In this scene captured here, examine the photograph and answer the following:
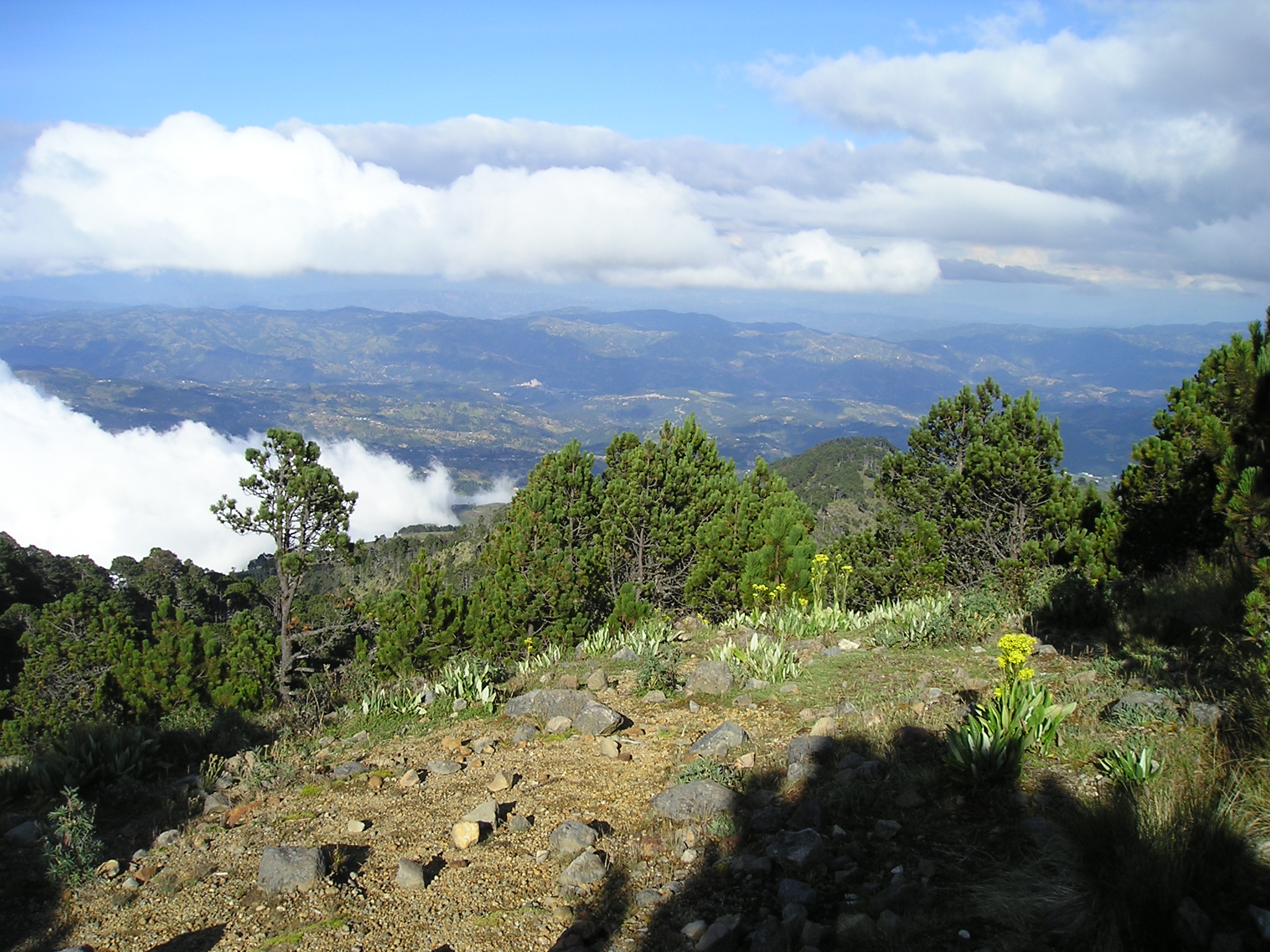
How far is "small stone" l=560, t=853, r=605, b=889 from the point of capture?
409 centimetres

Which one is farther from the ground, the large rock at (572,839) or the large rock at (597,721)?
the large rock at (572,839)

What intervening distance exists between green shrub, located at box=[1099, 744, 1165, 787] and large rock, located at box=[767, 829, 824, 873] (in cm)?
149

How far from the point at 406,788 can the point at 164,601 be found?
Answer: 771 inches

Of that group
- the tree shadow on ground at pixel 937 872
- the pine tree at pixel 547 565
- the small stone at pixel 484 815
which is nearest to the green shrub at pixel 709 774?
the tree shadow on ground at pixel 937 872

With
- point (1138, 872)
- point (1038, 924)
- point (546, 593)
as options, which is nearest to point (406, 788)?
point (1038, 924)

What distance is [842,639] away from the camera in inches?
354

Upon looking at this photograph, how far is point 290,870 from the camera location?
418 centimetres

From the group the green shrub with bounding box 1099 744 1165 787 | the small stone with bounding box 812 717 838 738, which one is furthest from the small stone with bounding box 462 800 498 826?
the green shrub with bounding box 1099 744 1165 787

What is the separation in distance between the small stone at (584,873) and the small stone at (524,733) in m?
2.34

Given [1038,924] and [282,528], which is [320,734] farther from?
[282,528]

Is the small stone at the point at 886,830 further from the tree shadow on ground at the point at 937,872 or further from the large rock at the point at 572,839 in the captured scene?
the large rock at the point at 572,839

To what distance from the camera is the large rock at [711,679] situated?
7.28 metres

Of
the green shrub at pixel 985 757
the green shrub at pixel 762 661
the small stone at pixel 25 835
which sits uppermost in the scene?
the green shrub at pixel 985 757

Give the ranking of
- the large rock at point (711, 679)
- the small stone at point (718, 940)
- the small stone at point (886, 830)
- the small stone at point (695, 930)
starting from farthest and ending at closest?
the large rock at point (711, 679), the small stone at point (886, 830), the small stone at point (695, 930), the small stone at point (718, 940)
